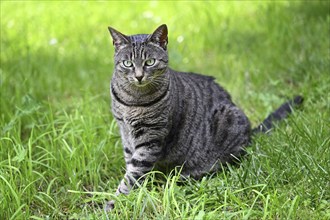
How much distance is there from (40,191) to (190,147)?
3.38ft

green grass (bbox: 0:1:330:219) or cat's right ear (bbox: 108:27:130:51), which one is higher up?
cat's right ear (bbox: 108:27:130:51)

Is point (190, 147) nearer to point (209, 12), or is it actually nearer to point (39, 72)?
point (39, 72)

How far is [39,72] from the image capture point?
504 centimetres

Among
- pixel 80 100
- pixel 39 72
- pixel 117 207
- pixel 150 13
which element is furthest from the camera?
pixel 150 13

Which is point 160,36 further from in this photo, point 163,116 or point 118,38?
point 163,116

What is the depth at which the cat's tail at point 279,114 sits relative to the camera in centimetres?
392

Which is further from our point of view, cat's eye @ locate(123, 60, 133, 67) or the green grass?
cat's eye @ locate(123, 60, 133, 67)

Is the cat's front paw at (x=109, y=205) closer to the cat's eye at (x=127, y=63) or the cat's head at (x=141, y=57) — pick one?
the cat's head at (x=141, y=57)

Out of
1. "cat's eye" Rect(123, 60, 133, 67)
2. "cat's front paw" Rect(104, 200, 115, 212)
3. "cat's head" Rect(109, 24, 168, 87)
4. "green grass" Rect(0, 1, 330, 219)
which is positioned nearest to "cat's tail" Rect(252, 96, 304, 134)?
"green grass" Rect(0, 1, 330, 219)

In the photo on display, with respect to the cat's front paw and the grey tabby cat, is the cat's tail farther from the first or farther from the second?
the cat's front paw

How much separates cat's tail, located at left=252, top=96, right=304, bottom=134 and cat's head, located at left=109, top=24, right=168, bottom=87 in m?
0.97

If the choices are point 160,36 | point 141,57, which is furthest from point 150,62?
point 160,36

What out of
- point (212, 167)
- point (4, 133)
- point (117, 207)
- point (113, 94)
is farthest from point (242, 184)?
point (4, 133)

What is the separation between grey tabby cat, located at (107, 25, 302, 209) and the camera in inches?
131
